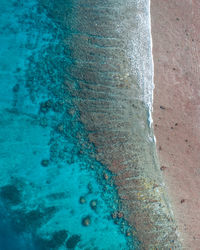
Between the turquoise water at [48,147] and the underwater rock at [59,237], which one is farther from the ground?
the turquoise water at [48,147]

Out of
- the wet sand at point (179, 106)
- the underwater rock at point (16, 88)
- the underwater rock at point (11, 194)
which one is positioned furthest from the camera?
the wet sand at point (179, 106)

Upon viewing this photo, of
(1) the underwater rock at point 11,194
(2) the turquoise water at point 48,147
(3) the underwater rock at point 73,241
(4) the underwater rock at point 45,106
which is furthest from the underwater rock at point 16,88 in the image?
(3) the underwater rock at point 73,241

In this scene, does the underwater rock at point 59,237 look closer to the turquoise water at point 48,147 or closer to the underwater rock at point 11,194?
the turquoise water at point 48,147

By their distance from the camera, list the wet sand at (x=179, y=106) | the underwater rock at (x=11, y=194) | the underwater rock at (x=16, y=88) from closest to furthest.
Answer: the underwater rock at (x=11, y=194)
the underwater rock at (x=16, y=88)
the wet sand at (x=179, y=106)

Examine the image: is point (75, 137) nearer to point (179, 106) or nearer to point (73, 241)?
point (73, 241)

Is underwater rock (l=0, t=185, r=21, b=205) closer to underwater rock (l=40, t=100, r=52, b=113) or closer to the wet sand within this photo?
underwater rock (l=40, t=100, r=52, b=113)

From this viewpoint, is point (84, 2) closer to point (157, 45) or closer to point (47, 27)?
point (47, 27)

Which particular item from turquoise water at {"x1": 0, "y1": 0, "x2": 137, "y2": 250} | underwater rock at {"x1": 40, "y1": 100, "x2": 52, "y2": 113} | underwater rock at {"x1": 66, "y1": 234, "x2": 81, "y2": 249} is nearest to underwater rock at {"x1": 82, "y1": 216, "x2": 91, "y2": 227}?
turquoise water at {"x1": 0, "y1": 0, "x2": 137, "y2": 250}
